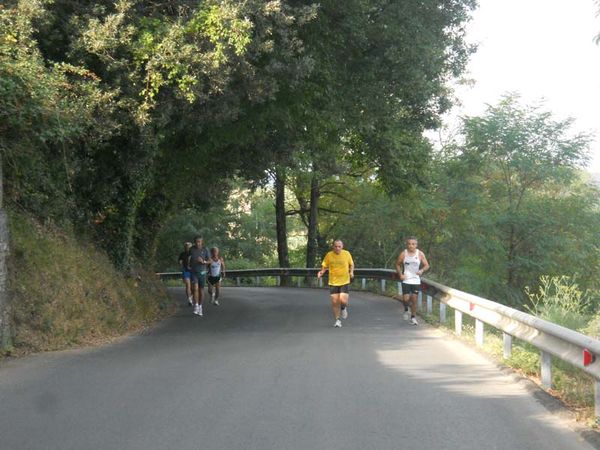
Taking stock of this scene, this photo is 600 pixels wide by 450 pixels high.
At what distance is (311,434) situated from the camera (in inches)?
Result: 233

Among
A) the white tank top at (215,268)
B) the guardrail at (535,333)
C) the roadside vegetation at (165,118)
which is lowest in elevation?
the guardrail at (535,333)

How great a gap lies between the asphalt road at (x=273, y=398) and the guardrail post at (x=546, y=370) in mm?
318

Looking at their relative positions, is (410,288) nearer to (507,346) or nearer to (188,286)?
(507,346)

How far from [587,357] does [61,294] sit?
9018 mm

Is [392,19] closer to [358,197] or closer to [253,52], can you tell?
[253,52]

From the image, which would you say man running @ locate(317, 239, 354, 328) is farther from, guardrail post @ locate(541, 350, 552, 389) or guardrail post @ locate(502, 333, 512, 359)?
guardrail post @ locate(541, 350, 552, 389)

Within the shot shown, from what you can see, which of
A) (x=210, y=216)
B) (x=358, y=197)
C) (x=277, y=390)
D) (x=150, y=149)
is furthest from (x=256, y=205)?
(x=277, y=390)

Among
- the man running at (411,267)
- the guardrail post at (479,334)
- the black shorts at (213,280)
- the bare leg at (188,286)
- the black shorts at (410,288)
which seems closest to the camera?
the guardrail post at (479,334)

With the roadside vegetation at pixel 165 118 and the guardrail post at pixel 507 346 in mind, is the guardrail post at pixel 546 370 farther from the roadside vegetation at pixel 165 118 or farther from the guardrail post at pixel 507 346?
the guardrail post at pixel 507 346

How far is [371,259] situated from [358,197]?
3620 mm

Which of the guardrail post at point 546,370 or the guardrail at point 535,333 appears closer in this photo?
the guardrail at point 535,333

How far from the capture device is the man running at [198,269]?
60.0 feet

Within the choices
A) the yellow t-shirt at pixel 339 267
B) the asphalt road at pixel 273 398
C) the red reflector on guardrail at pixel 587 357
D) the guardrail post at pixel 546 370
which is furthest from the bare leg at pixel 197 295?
the red reflector on guardrail at pixel 587 357

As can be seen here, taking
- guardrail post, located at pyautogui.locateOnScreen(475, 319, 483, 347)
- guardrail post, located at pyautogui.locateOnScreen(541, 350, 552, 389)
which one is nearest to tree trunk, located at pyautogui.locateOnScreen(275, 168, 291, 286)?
guardrail post, located at pyautogui.locateOnScreen(475, 319, 483, 347)
